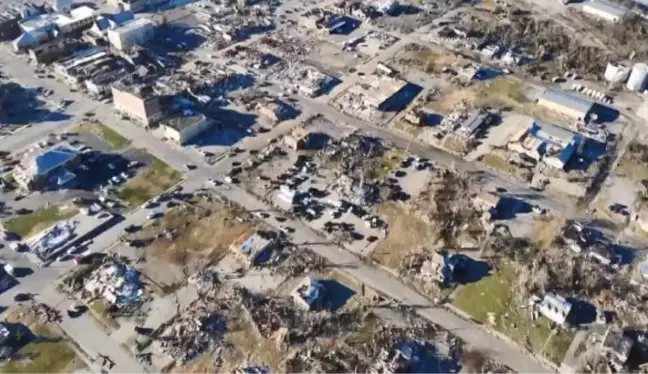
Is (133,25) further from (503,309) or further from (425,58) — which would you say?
(503,309)

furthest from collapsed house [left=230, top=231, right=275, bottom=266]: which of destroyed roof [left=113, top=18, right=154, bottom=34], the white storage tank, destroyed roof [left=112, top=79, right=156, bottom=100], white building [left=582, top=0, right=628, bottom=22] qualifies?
white building [left=582, top=0, right=628, bottom=22]

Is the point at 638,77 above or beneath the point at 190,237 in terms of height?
above

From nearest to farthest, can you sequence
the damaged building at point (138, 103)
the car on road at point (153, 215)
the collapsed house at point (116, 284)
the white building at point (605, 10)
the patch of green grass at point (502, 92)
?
the collapsed house at point (116, 284)
the car on road at point (153, 215)
the damaged building at point (138, 103)
the patch of green grass at point (502, 92)
the white building at point (605, 10)

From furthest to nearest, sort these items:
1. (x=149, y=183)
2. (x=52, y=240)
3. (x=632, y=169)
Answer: (x=632, y=169) < (x=149, y=183) < (x=52, y=240)

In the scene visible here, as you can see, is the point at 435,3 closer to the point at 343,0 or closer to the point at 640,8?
the point at 343,0

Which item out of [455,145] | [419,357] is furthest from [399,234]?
[455,145]

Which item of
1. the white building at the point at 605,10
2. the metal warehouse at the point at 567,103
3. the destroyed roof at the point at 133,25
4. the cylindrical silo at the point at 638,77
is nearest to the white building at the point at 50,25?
the destroyed roof at the point at 133,25

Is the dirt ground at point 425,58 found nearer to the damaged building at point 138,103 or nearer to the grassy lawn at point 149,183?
the damaged building at point 138,103
